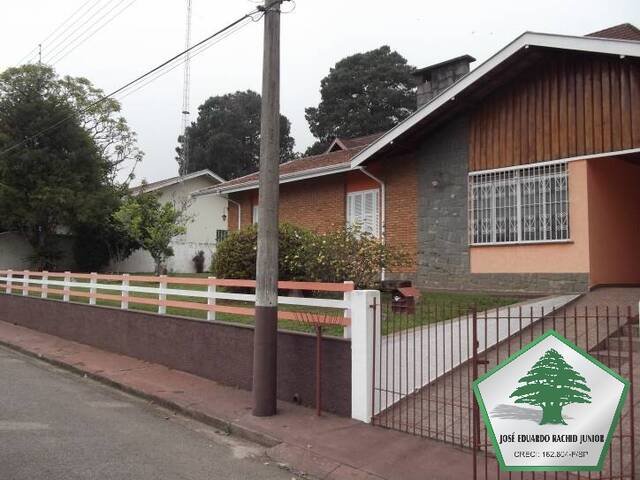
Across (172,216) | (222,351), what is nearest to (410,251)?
(222,351)

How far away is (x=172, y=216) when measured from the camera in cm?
2372

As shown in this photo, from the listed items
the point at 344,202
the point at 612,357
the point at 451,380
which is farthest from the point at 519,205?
the point at 451,380

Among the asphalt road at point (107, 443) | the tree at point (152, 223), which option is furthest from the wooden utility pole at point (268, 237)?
the tree at point (152, 223)

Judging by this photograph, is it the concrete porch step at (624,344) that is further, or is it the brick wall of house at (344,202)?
the brick wall of house at (344,202)

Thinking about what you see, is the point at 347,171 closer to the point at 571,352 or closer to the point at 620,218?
the point at 620,218

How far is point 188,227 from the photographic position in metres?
32.6

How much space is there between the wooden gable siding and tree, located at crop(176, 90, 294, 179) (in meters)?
44.3

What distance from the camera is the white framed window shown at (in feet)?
46.3

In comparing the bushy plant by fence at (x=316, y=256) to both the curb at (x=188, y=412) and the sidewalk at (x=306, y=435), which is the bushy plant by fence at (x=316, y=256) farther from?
the curb at (x=188, y=412)

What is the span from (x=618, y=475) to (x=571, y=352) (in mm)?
1415

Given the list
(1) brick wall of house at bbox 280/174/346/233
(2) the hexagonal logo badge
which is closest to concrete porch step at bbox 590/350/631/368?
(2) the hexagonal logo badge

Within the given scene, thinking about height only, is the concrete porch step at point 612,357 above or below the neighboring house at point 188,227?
below

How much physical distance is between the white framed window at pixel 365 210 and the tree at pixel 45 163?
14.6 m

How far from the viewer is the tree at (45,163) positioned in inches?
987
